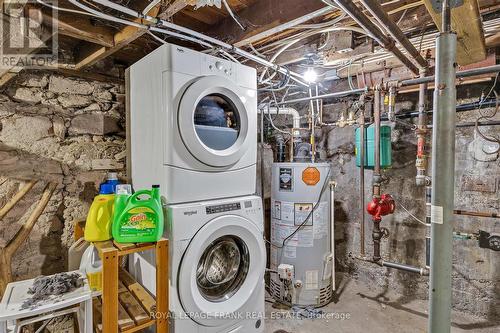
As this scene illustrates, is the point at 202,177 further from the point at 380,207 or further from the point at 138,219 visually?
the point at 380,207

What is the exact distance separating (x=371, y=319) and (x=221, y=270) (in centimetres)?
142

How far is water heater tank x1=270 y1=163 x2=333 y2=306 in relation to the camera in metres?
2.35

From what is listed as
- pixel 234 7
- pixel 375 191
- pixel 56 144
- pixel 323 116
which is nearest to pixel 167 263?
pixel 56 144

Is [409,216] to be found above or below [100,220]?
below

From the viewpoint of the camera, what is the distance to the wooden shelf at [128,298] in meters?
1.21

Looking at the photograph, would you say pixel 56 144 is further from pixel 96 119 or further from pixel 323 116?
pixel 323 116

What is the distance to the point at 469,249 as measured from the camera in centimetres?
227

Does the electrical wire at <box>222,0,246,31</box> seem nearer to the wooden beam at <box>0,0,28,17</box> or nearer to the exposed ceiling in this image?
the exposed ceiling

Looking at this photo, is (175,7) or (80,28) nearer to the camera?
(175,7)

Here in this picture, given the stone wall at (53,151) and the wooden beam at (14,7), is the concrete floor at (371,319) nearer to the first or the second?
the stone wall at (53,151)

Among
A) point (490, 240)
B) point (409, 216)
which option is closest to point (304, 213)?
point (409, 216)

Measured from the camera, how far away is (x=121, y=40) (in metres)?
1.56

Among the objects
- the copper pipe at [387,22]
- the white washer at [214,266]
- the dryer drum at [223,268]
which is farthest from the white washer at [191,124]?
the copper pipe at [387,22]

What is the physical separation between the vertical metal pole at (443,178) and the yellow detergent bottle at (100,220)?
1555 millimetres
